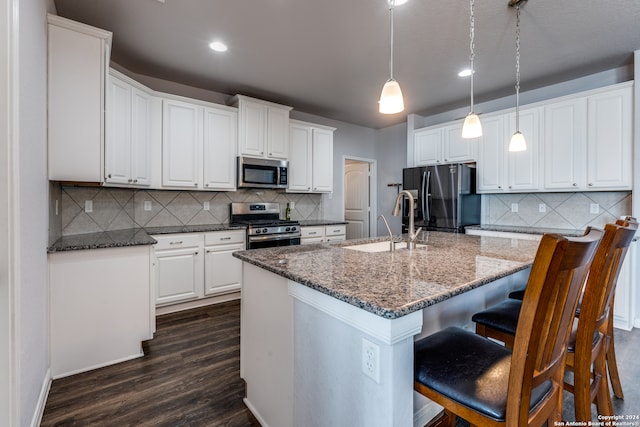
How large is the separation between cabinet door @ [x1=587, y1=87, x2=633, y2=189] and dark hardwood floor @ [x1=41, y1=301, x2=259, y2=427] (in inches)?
153

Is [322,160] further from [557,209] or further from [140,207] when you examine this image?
[557,209]

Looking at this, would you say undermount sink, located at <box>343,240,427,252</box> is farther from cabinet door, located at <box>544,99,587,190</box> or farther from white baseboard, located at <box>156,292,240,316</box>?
cabinet door, located at <box>544,99,587,190</box>

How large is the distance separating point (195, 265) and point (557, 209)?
4.32 meters

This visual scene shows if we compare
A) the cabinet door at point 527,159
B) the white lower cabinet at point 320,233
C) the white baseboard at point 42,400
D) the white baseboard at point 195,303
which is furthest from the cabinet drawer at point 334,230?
the white baseboard at point 42,400

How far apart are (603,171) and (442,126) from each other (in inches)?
76.9

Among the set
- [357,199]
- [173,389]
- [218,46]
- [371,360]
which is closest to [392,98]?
[371,360]

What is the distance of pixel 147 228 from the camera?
3439 millimetres

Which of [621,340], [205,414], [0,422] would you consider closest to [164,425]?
[205,414]

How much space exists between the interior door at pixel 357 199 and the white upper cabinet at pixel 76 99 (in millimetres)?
4472

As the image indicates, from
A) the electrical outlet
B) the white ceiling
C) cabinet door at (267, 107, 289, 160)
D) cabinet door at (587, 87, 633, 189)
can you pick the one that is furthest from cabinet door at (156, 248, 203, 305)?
cabinet door at (587, 87, 633, 189)

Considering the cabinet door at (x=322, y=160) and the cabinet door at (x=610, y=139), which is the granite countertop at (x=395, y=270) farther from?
the cabinet door at (x=322, y=160)

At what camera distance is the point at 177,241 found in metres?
3.24

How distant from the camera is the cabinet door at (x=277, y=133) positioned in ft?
13.4

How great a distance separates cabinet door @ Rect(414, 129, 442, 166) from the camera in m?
4.54
